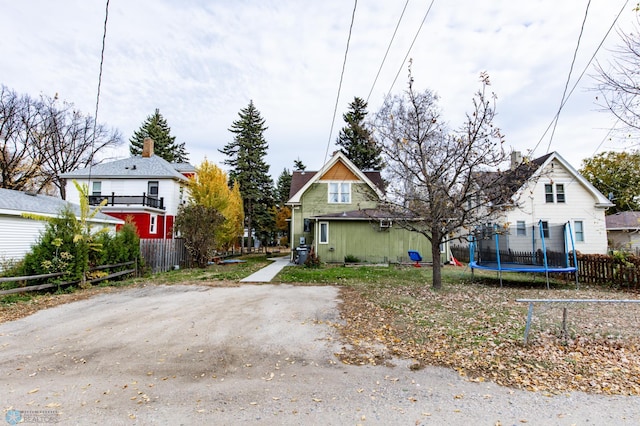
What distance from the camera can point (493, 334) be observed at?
18.9 ft

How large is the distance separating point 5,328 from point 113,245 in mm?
6618

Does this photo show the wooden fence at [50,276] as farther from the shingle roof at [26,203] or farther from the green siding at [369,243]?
the green siding at [369,243]

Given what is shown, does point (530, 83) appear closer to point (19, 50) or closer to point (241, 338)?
point (241, 338)

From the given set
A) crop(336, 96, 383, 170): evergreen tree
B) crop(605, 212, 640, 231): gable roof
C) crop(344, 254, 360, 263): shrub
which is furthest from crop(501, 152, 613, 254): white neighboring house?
crop(336, 96, 383, 170): evergreen tree

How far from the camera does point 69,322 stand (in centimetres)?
681

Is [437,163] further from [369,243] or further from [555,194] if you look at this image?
[555,194]

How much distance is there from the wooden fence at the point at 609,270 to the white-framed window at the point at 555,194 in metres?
10.2

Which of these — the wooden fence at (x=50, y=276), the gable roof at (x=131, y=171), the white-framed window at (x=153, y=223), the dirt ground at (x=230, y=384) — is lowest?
the dirt ground at (x=230, y=384)

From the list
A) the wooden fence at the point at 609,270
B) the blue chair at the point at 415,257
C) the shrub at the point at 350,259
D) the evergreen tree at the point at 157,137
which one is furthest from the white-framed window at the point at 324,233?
the evergreen tree at the point at 157,137

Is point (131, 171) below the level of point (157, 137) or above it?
below

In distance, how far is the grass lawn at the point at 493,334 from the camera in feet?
13.9

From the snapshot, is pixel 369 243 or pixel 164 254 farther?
pixel 369 243

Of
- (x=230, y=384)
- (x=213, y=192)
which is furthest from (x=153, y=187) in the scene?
(x=230, y=384)

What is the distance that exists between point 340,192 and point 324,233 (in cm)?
371
